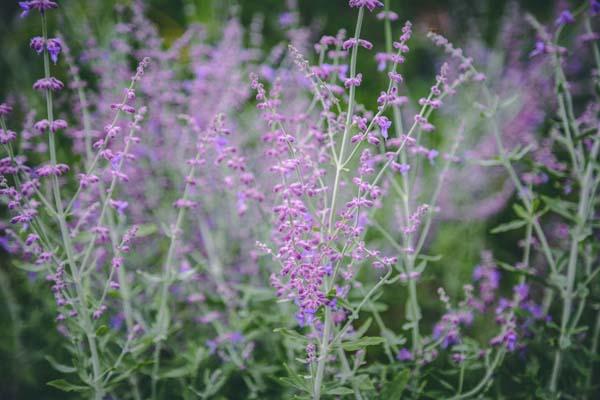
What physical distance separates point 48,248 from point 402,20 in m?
6.94

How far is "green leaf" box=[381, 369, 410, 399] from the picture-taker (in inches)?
90.6

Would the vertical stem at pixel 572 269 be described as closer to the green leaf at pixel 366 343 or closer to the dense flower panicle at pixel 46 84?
the green leaf at pixel 366 343

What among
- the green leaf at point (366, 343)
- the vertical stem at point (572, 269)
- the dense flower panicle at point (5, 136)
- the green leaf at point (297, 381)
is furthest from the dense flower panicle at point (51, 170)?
the vertical stem at point (572, 269)

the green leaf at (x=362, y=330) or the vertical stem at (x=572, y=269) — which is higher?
the vertical stem at (x=572, y=269)

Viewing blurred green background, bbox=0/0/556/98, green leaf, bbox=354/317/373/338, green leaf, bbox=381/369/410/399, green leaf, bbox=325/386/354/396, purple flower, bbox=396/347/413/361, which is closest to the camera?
green leaf, bbox=325/386/354/396

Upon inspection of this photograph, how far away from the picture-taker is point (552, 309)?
430 cm

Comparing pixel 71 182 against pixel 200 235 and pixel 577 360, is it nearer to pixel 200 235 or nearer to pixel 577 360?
pixel 200 235

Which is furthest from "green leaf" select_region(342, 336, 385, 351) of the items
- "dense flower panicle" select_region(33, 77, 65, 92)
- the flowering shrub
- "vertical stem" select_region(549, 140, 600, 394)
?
"dense flower panicle" select_region(33, 77, 65, 92)

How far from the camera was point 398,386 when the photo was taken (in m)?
2.31

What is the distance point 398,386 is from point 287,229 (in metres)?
0.94

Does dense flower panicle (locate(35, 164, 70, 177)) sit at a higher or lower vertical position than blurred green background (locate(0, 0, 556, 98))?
lower

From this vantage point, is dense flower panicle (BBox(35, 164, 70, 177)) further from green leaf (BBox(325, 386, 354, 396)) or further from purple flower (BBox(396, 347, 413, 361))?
purple flower (BBox(396, 347, 413, 361))

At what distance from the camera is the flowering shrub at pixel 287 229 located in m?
2.18

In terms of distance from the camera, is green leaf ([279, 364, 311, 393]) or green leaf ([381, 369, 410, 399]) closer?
green leaf ([279, 364, 311, 393])
